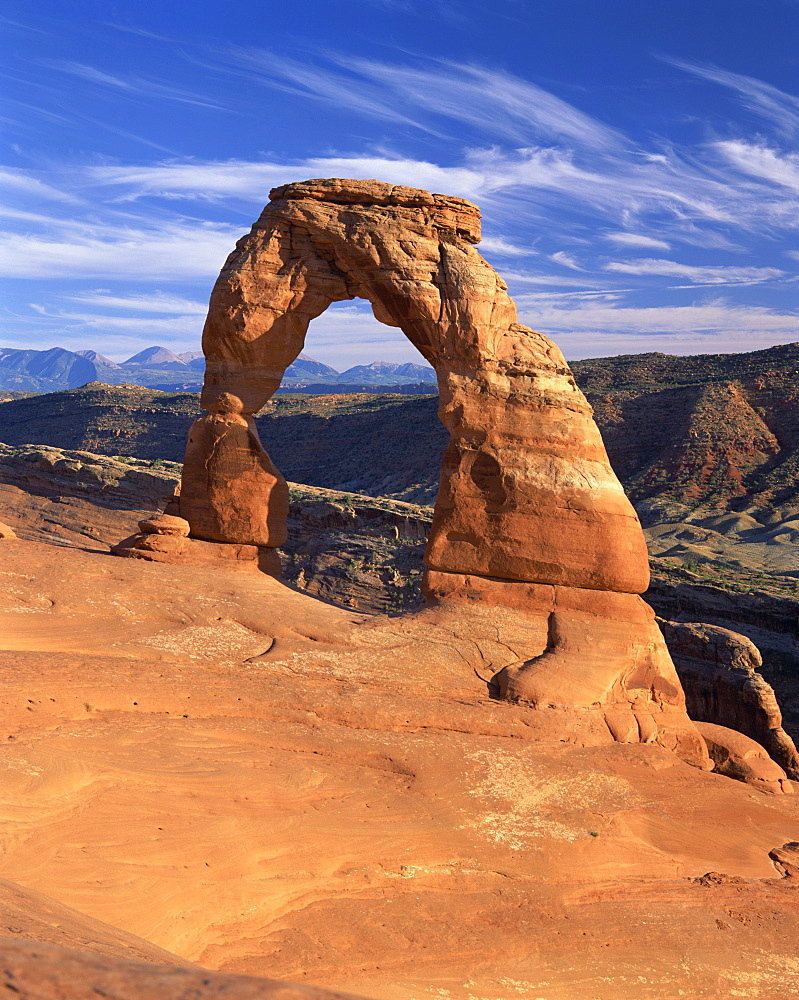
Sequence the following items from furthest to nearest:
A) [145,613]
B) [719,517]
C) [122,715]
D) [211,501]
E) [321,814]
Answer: [719,517] < [211,501] < [145,613] < [122,715] < [321,814]

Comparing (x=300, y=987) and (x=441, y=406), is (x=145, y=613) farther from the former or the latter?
(x=300, y=987)

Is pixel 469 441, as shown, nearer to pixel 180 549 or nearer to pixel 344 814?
pixel 180 549

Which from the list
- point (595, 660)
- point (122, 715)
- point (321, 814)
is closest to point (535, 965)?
point (321, 814)

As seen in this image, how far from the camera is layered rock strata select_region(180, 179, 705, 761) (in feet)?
46.1

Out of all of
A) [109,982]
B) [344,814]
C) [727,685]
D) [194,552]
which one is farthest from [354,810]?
[727,685]

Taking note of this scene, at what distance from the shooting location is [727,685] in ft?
68.9

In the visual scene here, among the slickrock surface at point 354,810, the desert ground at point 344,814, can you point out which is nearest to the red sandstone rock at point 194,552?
the desert ground at point 344,814

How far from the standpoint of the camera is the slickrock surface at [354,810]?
7.12 meters

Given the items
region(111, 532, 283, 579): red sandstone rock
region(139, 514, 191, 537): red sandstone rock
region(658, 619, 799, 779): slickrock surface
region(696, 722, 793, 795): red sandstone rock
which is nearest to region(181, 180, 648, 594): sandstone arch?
region(111, 532, 283, 579): red sandstone rock

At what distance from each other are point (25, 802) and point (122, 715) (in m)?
2.58

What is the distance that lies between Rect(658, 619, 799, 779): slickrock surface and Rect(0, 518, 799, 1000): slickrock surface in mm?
7261

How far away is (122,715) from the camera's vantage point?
996 centimetres

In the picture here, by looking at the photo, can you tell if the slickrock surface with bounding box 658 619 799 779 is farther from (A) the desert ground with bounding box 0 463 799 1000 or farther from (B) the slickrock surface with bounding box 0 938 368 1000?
(B) the slickrock surface with bounding box 0 938 368 1000

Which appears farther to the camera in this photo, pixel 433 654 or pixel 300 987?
pixel 433 654
